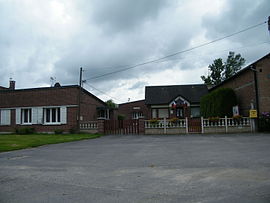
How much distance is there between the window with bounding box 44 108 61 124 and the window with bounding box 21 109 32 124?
187 centimetres

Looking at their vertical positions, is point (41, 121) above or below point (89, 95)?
below

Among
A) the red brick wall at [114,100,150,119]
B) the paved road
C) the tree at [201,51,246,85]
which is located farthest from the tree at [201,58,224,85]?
the paved road

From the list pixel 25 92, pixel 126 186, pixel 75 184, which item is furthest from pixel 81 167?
pixel 25 92

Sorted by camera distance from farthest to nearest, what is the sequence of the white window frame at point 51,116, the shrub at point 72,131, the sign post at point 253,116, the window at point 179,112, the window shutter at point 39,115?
the window at point 179,112, the white window frame at point 51,116, the window shutter at point 39,115, the shrub at point 72,131, the sign post at point 253,116

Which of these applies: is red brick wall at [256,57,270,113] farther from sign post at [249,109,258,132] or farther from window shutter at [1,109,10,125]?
window shutter at [1,109,10,125]

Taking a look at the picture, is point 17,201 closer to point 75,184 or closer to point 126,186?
point 75,184

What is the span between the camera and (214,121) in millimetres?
17578

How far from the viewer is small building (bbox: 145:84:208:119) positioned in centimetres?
2845

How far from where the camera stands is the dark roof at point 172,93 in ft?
97.4

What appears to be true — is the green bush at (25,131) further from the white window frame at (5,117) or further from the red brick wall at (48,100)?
the white window frame at (5,117)

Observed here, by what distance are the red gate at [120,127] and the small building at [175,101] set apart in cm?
982

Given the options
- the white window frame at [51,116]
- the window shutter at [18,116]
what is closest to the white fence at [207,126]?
the white window frame at [51,116]

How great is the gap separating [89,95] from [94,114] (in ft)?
8.40

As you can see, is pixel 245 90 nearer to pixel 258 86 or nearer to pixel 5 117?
pixel 258 86
